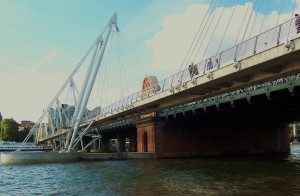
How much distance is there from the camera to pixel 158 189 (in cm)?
2466

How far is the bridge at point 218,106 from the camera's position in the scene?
92.0 feet

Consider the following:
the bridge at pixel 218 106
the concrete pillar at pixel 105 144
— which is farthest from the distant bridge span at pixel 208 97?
the concrete pillar at pixel 105 144

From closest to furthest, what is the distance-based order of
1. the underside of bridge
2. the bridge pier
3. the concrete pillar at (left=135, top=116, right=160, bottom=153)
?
1. the underside of bridge
2. the concrete pillar at (left=135, top=116, right=160, bottom=153)
3. the bridge pier

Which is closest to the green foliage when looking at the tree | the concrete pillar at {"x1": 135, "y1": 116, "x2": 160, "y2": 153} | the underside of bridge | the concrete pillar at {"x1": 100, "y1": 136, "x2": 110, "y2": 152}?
the tree

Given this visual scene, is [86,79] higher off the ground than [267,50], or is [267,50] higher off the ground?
[86,79]

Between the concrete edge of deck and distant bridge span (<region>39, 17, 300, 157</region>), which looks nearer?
distant bridge span (<region>39, 17, 300, 157</region>)

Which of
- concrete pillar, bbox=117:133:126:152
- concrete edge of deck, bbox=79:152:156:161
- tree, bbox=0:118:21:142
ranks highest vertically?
tree, bbox=0:118:21:142

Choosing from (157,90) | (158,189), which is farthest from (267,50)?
(157,90)

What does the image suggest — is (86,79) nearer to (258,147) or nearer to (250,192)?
(258,147)

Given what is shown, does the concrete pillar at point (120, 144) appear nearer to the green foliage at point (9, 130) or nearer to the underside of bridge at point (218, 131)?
the underside of bridge at point (218, 131)

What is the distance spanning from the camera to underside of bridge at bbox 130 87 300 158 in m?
55.3

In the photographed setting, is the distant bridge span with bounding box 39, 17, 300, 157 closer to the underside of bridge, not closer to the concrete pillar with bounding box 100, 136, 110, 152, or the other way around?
the underside of bridge

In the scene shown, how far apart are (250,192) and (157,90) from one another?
23573mm

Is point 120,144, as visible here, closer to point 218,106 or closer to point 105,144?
point 105,144
